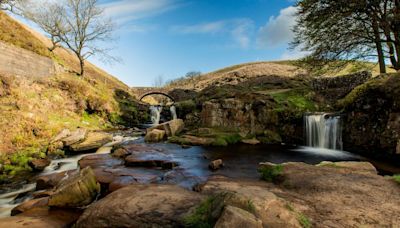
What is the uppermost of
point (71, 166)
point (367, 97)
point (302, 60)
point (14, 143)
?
point (302, 60)

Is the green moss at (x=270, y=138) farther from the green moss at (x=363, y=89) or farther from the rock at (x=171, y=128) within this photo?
the rock at (x=171, y=128)

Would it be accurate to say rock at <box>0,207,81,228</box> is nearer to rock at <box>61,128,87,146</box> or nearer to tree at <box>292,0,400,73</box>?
rock at <box>61,128,87,146</box>

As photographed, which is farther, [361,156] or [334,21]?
[334,21]

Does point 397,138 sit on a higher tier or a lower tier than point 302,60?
lower

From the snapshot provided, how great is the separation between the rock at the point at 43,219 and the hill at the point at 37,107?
6188 mm

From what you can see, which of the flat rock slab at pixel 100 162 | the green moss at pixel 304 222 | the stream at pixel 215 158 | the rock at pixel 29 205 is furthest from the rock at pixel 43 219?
the green moss at pixel 304 222

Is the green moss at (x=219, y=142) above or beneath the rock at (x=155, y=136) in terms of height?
beneath

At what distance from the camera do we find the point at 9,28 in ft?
70.4

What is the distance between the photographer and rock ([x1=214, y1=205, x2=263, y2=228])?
308 cm

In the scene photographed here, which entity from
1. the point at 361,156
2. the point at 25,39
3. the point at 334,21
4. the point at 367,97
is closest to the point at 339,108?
the point at 367,97

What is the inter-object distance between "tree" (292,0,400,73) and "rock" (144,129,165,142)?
1204cm

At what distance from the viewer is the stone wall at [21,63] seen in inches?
589

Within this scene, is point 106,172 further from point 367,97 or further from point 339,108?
point 339,108

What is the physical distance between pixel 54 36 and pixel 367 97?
3100 centimetres
